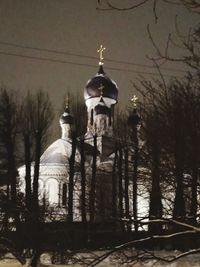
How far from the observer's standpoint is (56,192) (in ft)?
140

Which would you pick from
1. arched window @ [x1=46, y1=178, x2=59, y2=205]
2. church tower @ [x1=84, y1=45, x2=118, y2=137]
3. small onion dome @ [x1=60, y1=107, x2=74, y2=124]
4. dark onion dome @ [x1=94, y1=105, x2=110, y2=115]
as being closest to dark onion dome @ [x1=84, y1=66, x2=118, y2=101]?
church tower @ [x1=84, y1=45, x2=118, y2=137]

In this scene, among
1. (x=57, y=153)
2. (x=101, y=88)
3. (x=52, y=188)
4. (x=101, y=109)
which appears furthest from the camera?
(x=101, y=88)

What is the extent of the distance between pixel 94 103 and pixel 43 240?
1658 inches

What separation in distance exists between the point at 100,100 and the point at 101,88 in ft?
3.93

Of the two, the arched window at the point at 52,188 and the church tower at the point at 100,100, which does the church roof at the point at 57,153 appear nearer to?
the arched window at the point at 52,188

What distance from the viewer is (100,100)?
49.2m

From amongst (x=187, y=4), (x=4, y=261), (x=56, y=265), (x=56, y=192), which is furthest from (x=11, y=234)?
(x=56, y=192)

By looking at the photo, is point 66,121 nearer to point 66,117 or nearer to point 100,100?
point 66,117

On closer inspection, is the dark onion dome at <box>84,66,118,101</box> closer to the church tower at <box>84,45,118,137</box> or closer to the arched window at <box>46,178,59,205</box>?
the church tower at <box>84,45,118,137</box>

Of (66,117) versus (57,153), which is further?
(66,117)

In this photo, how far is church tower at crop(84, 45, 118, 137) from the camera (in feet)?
161

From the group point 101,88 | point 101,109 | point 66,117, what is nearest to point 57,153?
point 66,117

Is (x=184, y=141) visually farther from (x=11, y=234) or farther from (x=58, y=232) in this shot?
(x=11, y=234)

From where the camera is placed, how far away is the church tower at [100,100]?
1934 inches
